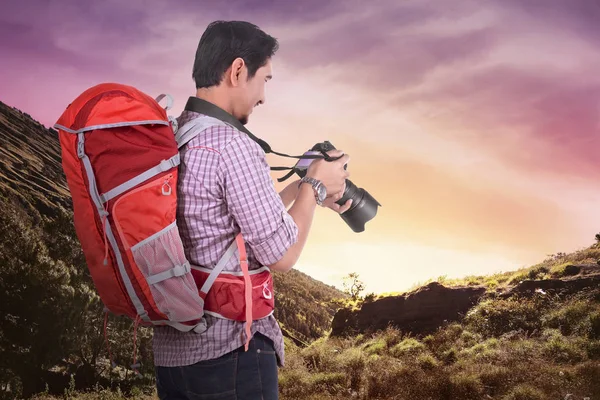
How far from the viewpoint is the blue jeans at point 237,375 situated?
1.54 metres

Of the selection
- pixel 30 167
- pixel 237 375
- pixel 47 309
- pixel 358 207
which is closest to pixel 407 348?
pixel 47 309

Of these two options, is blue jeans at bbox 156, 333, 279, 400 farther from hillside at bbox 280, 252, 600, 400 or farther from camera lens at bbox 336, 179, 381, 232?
hillside at bbox 280, 252, 600, 400

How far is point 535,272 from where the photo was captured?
13.5 metres

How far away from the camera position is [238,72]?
167cm

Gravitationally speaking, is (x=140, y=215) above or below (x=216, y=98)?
below

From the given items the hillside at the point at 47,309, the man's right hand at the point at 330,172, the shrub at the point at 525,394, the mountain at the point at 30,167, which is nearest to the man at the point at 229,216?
the man's right hand at the point at 330,172

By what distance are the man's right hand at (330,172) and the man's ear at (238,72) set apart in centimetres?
42

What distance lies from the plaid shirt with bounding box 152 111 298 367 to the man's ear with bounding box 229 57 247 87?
0.63 feet

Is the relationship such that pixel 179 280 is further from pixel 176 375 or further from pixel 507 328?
pixel 507 328

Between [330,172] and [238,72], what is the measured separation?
0.49 metres

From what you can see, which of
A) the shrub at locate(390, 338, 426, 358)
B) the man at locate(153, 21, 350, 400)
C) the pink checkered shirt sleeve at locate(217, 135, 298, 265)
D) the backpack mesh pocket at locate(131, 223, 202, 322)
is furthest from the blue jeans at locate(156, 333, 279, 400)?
the shrub at locate(390, 338, 426, 358)

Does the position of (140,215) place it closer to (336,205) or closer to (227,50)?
(227,50)

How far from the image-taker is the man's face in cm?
169

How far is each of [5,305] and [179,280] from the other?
10648 mm
